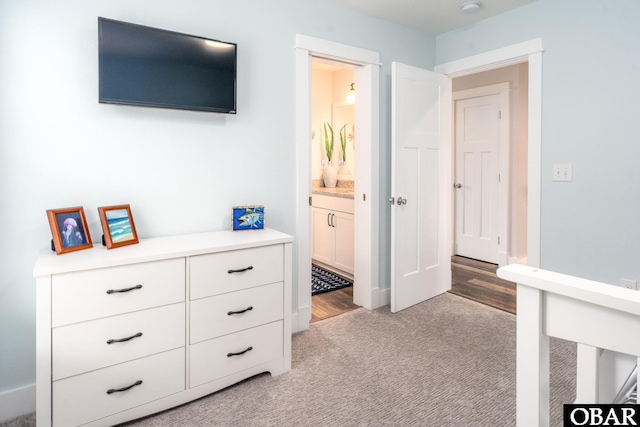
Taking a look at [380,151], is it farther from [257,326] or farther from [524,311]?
[524,311]

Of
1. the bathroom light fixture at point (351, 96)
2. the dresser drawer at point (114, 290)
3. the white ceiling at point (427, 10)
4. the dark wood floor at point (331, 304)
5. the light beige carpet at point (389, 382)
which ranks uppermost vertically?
the white ceiling at point (427, 10)

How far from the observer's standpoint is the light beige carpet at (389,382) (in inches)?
69.5

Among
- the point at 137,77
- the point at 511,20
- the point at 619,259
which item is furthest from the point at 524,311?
the point at 511,20

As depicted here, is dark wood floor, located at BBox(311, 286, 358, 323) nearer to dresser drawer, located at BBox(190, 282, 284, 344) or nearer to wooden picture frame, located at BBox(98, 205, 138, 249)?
dresser drawer, located at BBox(190, 282, 284, 344)

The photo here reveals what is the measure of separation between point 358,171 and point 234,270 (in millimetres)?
1588

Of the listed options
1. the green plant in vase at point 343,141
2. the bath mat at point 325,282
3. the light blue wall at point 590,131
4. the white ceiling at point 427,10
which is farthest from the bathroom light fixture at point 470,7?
the bath mat at point 325,282

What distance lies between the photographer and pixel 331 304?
3.25 metres

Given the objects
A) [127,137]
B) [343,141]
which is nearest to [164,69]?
[127,137]

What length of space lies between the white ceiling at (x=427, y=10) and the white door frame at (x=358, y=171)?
31cm

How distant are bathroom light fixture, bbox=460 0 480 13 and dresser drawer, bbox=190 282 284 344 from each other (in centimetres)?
250

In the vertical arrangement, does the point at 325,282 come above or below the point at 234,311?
below

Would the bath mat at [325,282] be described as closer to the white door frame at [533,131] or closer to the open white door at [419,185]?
the open white door at [419,185]

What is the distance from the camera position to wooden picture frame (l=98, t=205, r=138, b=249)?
183 cm

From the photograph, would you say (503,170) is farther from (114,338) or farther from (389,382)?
(114,338)
